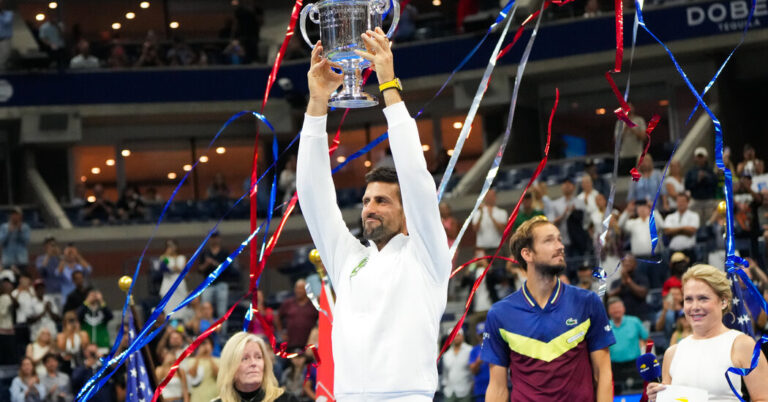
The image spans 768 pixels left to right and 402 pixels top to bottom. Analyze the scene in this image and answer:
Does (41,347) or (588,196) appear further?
(588,196)

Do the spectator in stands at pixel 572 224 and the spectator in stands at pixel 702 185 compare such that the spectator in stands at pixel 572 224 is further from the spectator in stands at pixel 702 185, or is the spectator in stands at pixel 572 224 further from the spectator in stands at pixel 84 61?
the spectator in stands at pixel 84 61

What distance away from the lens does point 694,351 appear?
16.0ft

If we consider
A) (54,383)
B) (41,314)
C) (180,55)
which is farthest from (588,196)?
(180,55)

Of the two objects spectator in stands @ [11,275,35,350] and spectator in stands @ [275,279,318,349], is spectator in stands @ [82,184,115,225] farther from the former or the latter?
spectator in stands @ [275,279,318,349]

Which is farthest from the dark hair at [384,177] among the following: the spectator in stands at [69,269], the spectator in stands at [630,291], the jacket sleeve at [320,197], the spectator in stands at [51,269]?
the spectator in stands at [51,269]

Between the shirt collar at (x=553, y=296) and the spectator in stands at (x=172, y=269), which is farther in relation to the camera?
the spectator in stands at (x=172, y=269)

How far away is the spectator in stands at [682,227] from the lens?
11875mm

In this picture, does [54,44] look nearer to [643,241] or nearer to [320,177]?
[643,241]

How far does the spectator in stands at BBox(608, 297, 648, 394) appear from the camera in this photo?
9.21 meters

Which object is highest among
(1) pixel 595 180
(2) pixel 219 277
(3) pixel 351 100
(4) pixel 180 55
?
(4) pixel 180 55

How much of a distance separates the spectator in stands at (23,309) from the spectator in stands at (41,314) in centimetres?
5

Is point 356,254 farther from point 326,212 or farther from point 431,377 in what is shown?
point 431,377

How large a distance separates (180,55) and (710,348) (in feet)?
62.2

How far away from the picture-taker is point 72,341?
12.6 m
